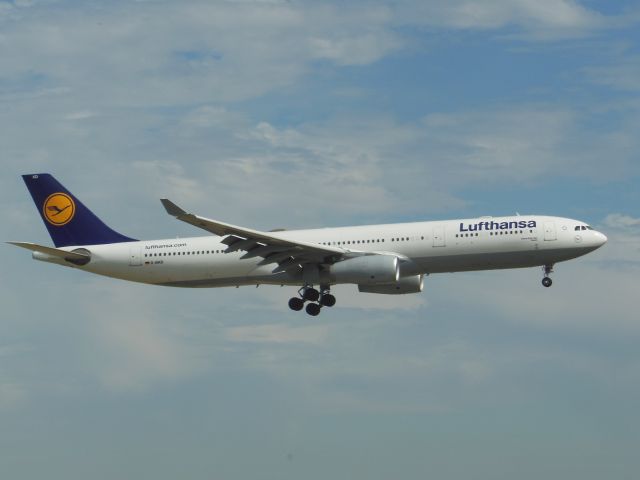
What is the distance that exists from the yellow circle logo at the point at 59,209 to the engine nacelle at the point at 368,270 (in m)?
16.4

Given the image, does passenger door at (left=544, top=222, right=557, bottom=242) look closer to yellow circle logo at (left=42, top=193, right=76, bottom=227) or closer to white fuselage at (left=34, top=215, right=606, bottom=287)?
white fuselage at (left=34, top=215, right=606, bottom=287)

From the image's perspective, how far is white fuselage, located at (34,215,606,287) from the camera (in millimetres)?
54969

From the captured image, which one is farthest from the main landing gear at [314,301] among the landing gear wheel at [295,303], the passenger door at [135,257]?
the passenger door at [135,257]

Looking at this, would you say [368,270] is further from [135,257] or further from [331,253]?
[135,257]

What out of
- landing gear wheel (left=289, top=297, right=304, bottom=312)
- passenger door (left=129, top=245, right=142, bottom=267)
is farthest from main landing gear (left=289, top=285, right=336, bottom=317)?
passenger door (left=129, top=245, right=142, bottom=267)

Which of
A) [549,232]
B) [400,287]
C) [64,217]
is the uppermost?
[64,217]

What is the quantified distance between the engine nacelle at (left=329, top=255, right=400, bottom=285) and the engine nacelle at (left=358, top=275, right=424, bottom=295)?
4.16 metres

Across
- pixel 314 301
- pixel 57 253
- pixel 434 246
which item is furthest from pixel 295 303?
pixel 57 253

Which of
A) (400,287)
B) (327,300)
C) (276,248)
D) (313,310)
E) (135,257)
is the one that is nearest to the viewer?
(276,248)

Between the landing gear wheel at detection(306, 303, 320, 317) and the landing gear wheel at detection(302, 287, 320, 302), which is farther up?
the landing gear wheel at detection(302, 287, 320, 302)

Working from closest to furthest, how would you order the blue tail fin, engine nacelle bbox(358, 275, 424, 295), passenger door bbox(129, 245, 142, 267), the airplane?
the airplane
engine nacelle bbox(358, 275, 424, 295)
passenger door bbox(129, 245, 142, 267)
the blue tail fin

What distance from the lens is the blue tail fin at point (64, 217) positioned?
6222cm

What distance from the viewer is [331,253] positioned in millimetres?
55344

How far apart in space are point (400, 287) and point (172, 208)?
14349 millimetres
